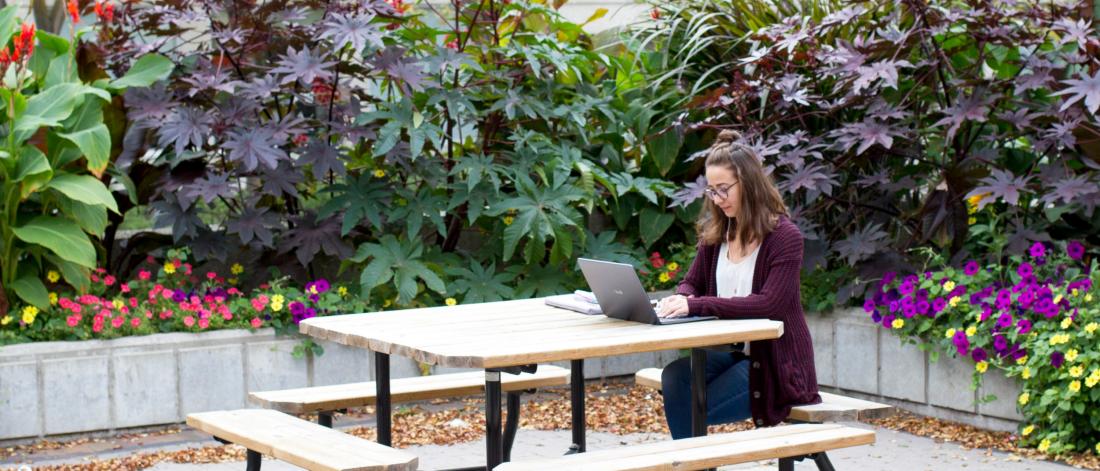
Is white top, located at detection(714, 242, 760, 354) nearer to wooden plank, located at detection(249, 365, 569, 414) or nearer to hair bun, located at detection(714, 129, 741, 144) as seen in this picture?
hair bun, located at detection(714, 129, 741, 144)

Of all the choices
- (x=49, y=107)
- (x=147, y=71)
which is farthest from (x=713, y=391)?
(x=147, y=71)

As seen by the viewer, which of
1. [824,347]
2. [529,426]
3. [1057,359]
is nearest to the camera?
[1057,359]

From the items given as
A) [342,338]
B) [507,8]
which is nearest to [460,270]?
[507,8]

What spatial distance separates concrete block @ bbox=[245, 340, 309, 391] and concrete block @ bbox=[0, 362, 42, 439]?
2.95 feet

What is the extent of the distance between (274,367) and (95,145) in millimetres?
1237

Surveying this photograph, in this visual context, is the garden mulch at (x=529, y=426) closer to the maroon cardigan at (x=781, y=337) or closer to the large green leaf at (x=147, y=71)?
the maroon cardigan at (x=781, y=337)

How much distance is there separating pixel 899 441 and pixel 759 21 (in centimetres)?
239

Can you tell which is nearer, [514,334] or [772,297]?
[514,334]

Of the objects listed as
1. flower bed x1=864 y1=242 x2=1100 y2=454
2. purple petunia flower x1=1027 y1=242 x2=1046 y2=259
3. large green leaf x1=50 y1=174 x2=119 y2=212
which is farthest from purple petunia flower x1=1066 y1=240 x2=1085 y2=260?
large green leaf x1=50 y1=174 x2=119 y2=212

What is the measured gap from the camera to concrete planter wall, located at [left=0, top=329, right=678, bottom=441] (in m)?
5.93

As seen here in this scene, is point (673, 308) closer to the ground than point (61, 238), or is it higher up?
closer to the ground

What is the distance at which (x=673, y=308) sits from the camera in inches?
169

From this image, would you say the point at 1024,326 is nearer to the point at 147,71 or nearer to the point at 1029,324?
the point at 1029,324

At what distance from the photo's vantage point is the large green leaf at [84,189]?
6.16 meters
